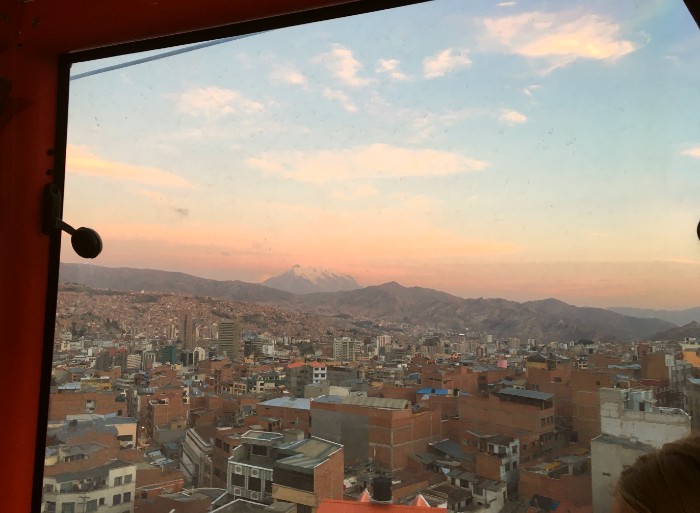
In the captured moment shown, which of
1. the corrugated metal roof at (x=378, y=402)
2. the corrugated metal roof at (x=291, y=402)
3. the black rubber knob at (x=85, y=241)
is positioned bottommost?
the corrugated metal roof at (x=291, y=402)

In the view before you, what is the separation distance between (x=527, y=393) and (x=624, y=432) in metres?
0.21

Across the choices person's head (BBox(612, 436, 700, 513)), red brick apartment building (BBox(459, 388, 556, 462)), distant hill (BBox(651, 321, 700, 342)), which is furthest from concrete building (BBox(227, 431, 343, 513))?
distant hill (BBox(651, 321, 700, 342))

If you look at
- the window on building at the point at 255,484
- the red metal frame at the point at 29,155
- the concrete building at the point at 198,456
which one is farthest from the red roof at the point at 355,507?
the red metal frame at the point at 29,155

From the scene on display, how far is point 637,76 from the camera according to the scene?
43.8 inches

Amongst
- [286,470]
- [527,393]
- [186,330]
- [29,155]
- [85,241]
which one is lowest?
[286,470]

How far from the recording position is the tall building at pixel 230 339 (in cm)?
148

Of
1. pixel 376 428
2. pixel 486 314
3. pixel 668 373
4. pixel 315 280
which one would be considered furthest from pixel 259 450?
pixel 668 373

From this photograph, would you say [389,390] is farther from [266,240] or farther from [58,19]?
[58,19]

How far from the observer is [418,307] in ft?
4.54

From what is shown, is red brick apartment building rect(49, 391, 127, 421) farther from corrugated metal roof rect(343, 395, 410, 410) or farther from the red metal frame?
corrugated metal roof rect(343, 395, 410, 410)

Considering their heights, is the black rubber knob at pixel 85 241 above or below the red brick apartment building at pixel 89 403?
above

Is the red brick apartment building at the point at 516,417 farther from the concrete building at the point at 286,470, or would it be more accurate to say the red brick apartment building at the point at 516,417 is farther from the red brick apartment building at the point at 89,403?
the red brick apartment building at the point at 89,403

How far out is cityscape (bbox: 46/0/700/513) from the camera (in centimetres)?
111

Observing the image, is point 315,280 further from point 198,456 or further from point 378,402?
point 198,456
